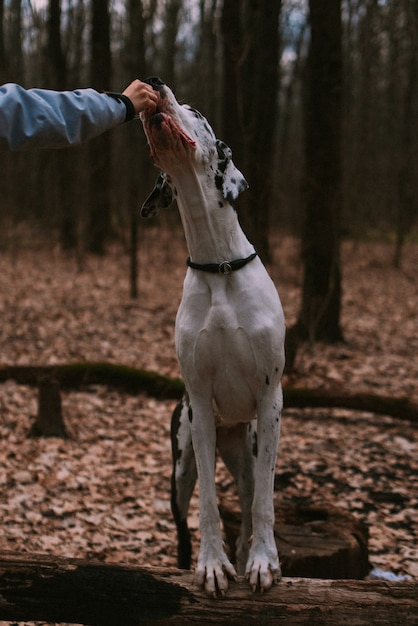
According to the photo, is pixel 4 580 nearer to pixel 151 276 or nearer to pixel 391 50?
pixel 151 276

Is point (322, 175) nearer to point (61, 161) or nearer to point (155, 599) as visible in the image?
point (155, 599)

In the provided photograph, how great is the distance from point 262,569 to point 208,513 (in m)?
0.33

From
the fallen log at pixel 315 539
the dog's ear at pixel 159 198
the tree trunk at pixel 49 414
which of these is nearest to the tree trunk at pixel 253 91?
the tree trunk at pixel 49 414

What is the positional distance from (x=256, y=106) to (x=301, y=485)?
431 cm

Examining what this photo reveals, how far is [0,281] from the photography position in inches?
475

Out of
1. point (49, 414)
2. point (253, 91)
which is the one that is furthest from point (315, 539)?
point (253, 91)

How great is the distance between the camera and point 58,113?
2.47 meters

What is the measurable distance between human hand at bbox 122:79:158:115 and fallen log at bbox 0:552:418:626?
1922 millimetres

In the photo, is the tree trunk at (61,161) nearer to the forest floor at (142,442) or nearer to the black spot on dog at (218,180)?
the forest floor at (142,442)

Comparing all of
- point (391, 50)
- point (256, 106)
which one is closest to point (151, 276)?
point (256, 106)

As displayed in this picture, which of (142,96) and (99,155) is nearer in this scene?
(142,96)

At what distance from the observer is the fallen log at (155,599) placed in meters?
2.64

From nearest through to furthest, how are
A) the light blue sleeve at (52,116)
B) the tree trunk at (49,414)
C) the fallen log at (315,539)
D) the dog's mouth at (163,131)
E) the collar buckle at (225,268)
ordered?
the light blue sleeve at (52,116)
the dog's mouth at (163,131)
the collar buckle at (225,268)
the fallen log at (315,539)
the tree trunk at (49,414)

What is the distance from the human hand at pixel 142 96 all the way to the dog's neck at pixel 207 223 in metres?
0.32
